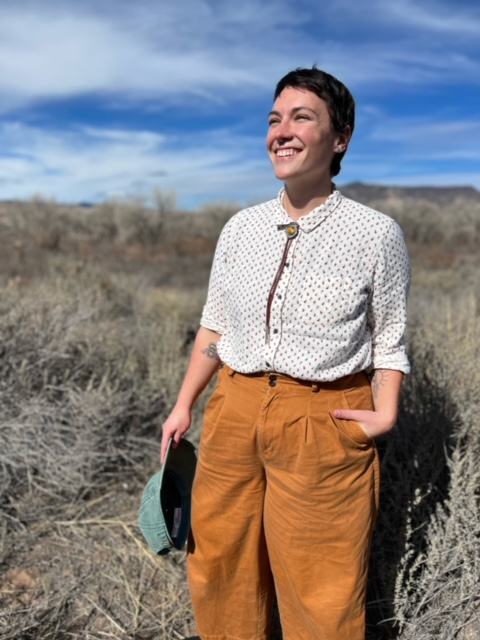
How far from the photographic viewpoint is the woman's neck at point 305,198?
1.74 meters

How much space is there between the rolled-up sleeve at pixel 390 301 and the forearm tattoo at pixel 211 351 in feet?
1.87

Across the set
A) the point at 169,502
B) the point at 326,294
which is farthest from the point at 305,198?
the point at 169,502

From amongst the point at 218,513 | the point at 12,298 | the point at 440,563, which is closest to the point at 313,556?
the point at 218,513

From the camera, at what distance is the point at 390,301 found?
1736 mm

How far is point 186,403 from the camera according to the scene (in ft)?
6.97

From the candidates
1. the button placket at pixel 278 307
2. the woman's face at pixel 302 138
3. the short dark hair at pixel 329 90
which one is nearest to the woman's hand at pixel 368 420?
the button placket at pixel 278 307

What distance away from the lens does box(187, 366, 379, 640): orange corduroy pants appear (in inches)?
69.0

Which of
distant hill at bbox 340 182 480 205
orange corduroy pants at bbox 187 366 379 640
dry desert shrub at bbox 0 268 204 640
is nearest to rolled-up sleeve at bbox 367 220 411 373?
orange corduroy pants at bbox 187 366 379 640

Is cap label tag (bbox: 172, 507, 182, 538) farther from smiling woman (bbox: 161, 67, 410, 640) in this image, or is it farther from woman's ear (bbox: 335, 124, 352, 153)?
woman's ear (bbox: 335, 124, 352, 153)

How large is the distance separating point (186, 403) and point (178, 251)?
16.5m

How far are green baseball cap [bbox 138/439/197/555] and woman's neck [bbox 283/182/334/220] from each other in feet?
3.14

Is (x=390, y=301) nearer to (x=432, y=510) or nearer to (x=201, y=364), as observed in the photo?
(x=201, y=364)

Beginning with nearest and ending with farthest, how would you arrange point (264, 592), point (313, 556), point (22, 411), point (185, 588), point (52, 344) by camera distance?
1. point (313, 556)
2. point (264, 592)
3. point (185, 588)
4. point (22, 411)
5. point (52, 344)

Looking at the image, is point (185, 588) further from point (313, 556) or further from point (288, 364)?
point (288, 364)
